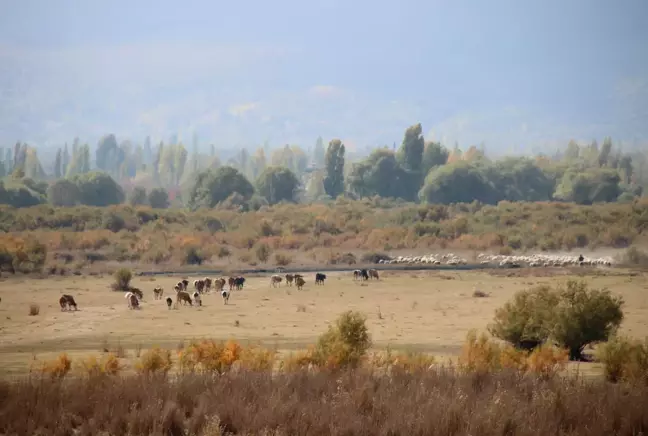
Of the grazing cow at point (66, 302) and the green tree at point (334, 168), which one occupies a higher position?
the green tree at point (334, 168)

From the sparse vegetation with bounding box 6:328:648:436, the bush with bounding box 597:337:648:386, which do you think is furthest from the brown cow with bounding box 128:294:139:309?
the bush with bounding box 597:337:648:386

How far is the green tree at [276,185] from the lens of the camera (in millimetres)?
139125

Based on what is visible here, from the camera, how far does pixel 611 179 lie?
13000 cm

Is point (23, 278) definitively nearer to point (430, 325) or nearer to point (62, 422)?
point (430, 325)

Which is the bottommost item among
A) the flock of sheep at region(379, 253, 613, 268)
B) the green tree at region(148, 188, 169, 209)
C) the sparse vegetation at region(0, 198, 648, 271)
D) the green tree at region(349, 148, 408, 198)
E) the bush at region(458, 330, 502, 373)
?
the bush at region(458, 330, 502, 373)

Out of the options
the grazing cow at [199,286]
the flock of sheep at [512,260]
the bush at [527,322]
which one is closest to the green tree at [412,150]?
the flock of sheep at [512,260]

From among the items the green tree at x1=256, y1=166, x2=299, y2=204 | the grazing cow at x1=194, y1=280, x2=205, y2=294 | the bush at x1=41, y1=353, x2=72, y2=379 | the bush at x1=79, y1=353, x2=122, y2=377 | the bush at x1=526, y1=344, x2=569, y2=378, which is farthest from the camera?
the green tree at x1=256, y1=166, x2=299, y2=204

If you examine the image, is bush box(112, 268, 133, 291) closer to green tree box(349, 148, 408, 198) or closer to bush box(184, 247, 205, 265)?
bush box(184, 247, 205, 265)

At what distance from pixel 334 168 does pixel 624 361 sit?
13502 centimetres

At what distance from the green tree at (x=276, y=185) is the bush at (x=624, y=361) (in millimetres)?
120694

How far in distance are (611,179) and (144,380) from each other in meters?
126

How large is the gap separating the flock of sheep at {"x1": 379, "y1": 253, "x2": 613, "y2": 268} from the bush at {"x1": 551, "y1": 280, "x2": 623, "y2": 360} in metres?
36.2

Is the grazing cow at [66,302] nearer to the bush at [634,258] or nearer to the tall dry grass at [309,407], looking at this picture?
the tall dry grass at [309,407]

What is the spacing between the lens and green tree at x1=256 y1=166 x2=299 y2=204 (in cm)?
13912
